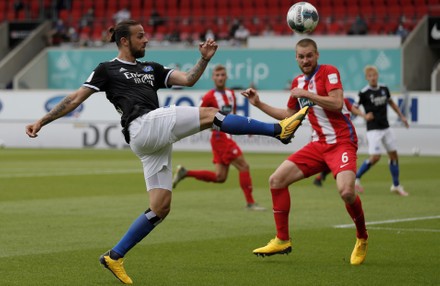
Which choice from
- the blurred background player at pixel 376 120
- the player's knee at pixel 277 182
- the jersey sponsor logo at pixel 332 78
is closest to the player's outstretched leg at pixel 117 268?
the player's knee at pixel 277 182

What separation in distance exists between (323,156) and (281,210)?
696 millimetres

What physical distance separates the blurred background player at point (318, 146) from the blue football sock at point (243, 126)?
118cm

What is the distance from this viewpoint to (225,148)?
15797 millimetres

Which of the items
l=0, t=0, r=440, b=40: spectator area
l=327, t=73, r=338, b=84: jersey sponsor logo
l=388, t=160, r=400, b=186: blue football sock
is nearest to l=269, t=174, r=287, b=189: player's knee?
l=327, t=73, r=338, b=84: jersey sponsor logo

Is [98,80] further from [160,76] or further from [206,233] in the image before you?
[206,233]

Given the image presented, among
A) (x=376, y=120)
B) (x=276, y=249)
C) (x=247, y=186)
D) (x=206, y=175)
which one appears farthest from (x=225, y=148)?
→ (x=276, y=249)

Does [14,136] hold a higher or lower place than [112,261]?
lower

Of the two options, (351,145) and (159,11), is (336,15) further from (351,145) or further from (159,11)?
(351,145)

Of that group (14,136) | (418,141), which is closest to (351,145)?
(418,141)

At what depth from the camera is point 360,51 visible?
36.5 m

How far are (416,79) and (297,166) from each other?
27.4m

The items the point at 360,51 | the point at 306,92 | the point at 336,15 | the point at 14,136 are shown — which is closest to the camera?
the point at 306,92

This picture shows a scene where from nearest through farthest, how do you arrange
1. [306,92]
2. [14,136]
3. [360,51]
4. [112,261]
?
1. [112,261]
2. [306,92]
3. [14,136]
4. [360,51]

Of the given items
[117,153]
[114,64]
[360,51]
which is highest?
[114,64]
